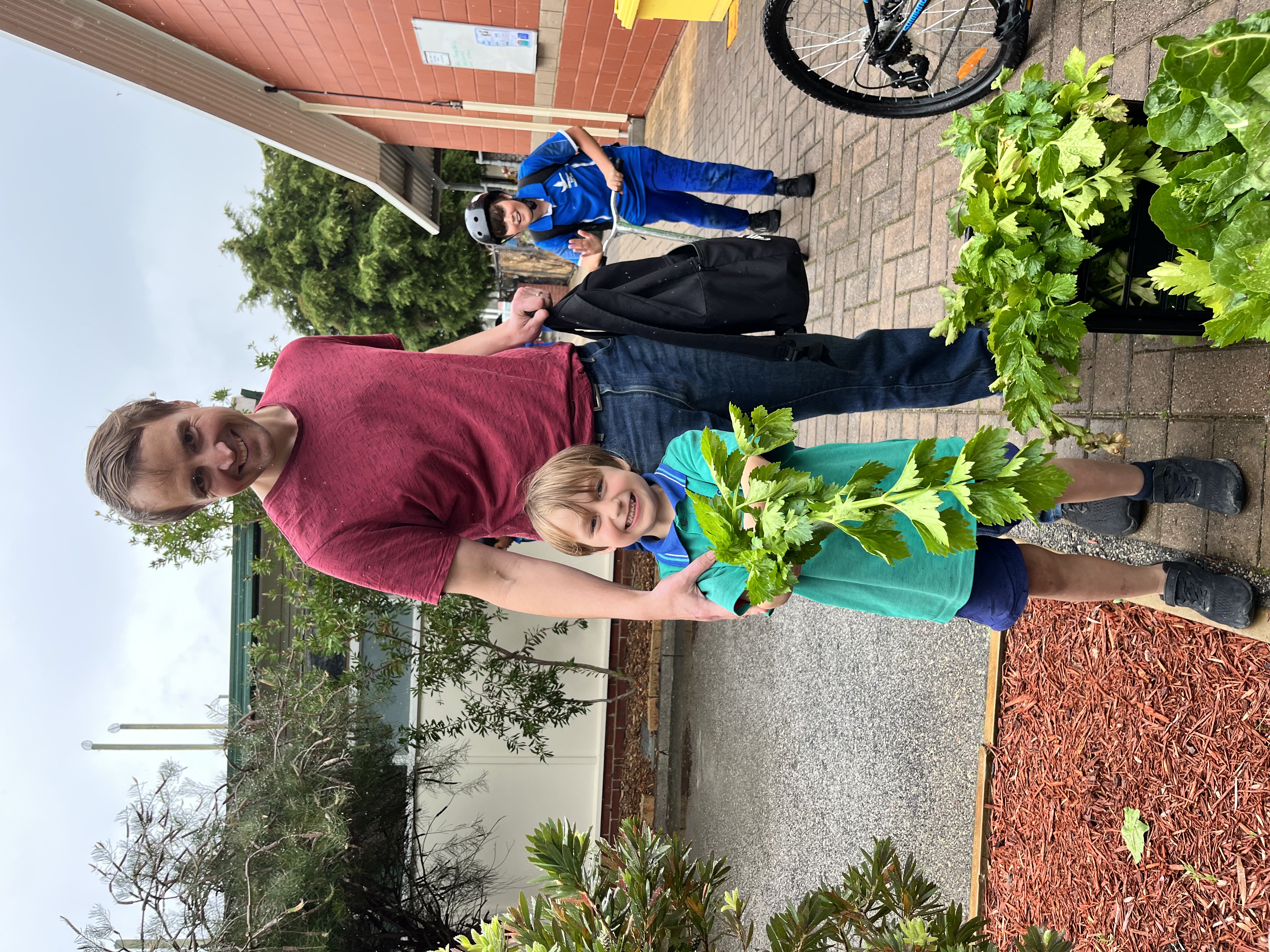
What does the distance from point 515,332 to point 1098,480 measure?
193cm

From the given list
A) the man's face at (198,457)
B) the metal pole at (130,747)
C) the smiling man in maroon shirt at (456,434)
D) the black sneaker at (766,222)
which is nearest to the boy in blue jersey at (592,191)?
the black sneaker at (766,222)

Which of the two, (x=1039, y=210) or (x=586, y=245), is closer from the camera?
(x=1039, y=210)

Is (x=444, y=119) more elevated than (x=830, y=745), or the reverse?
(x=444, y=119)

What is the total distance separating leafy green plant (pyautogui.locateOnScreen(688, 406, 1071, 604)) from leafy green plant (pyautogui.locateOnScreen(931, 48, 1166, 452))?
1.52ft

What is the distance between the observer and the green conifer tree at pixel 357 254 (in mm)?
14867

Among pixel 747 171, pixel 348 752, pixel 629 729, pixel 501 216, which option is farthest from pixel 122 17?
pixel 629 729

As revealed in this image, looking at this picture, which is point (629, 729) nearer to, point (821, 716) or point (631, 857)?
point (821, 716)

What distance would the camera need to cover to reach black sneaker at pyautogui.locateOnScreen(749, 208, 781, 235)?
212 inches

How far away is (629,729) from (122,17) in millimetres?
8128

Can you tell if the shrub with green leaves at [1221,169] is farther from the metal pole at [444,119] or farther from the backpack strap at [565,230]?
the metal pole at [444,119]

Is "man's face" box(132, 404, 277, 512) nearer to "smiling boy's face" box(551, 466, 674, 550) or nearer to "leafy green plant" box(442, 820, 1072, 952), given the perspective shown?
"smiling boy's face" box(551, 466, 674, 550)

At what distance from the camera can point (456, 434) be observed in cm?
239

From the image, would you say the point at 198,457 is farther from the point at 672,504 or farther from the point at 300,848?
the point at 300,848

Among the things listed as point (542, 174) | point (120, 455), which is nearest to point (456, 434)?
point (120, 455)
